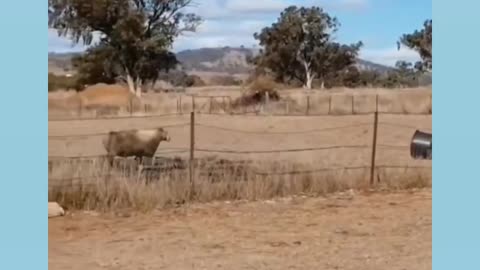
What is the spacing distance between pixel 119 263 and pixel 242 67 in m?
1.08

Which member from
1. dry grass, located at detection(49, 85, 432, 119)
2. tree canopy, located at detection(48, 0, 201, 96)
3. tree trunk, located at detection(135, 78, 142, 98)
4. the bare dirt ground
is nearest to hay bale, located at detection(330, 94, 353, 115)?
dry grass, located at detection(49, 85, 432, 119)

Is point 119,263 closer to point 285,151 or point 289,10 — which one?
point 285,151

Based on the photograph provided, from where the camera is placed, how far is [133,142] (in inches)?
160

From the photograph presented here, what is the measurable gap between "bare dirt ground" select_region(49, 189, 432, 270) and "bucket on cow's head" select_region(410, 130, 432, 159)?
0.61 ft

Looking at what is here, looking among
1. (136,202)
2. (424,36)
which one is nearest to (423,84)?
(424,36)

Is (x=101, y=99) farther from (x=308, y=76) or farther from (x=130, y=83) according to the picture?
(x=308, y=76)

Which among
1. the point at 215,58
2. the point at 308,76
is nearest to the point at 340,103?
the point at 308,76

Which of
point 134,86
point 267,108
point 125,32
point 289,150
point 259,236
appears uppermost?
point 125,32

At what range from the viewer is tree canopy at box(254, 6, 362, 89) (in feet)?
13.1

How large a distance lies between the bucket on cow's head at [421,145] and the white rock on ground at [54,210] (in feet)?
5.73

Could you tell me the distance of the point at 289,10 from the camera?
156 inches

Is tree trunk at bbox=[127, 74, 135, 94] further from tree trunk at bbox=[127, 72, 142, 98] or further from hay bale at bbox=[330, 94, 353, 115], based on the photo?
hay bale at bbox=[330, 94, 353, 115]

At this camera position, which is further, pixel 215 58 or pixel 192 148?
pixel 192 148

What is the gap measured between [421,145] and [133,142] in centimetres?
141
